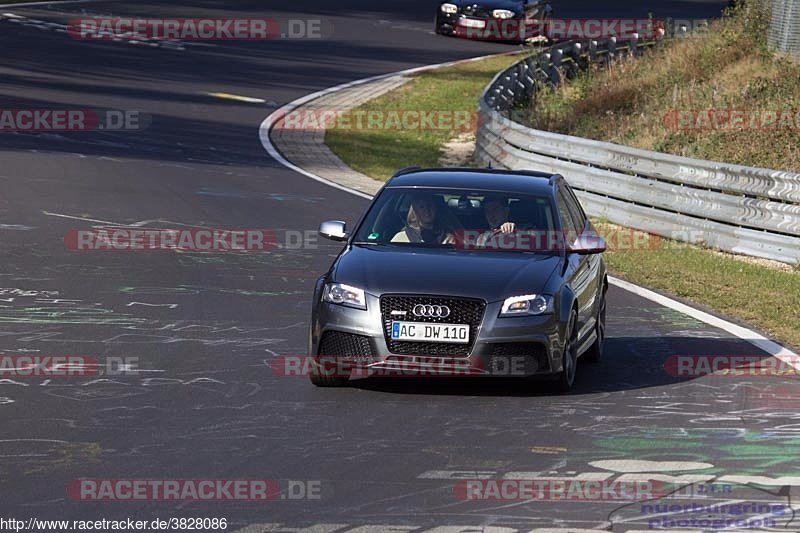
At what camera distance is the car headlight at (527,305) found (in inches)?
420

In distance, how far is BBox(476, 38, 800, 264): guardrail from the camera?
61.3 feet

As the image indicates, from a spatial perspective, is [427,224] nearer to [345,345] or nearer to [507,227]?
[507,227]

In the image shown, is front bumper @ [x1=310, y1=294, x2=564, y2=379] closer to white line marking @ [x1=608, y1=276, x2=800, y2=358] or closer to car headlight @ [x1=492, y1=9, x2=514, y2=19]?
white line marking @ [x1=608, y1=276, x2=800, y2=358]

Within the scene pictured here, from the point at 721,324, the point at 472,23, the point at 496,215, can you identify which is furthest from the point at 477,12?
the point at 496,215

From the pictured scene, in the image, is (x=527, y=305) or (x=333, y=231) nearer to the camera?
(x=527, y=305)

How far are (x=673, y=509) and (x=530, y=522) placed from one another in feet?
2.77

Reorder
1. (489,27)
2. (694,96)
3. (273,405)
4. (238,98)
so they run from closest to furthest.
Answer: (273,405), (694,96), (238,98), (489,27)

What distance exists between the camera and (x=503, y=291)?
10.7 metres

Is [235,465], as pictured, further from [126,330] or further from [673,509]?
[126,330]

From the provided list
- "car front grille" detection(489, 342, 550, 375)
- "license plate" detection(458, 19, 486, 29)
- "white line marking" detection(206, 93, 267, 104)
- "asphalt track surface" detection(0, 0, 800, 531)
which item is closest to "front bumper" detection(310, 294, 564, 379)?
"car front grille" detection(489, 342, 550, 375)

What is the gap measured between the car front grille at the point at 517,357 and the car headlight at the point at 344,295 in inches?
37.7

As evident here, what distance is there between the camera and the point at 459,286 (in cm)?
1070

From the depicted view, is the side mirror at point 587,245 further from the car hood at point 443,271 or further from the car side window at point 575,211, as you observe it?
the car side window at point 575,211

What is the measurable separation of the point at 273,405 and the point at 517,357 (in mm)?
1697
